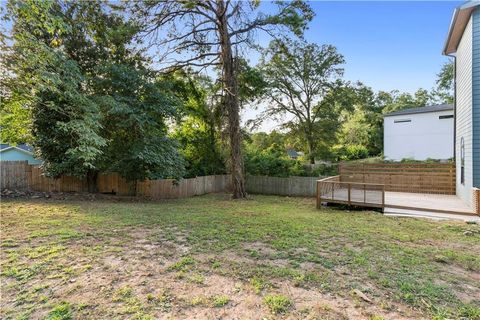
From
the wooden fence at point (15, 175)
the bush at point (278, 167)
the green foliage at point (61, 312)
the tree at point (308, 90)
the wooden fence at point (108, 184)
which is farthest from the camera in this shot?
the tree at point (308, 90)

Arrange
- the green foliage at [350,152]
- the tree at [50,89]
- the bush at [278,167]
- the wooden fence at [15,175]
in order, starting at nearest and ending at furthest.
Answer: the tree at [50,89]
the wooden fence at [15,175]
the bush at [278,167]
the green foliage at [350,152]

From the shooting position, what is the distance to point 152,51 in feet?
39.4

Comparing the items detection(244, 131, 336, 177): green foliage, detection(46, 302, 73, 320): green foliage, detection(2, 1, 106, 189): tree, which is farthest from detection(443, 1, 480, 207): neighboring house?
detection(2, 1, 106, 189): tree

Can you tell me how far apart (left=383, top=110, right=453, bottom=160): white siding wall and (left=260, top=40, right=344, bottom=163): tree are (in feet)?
17.8

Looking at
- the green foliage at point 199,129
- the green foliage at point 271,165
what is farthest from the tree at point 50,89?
the green foliage at point 271,165

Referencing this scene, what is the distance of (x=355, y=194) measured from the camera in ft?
31.4

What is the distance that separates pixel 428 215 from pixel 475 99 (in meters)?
3.85

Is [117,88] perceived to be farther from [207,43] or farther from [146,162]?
[207,43]

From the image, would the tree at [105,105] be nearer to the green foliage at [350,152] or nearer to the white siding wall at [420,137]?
the white siding wall at [420,137]

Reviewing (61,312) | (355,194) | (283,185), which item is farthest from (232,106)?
(61,312)

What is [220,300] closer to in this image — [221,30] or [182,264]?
[182,264]

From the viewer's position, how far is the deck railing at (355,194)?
8875mm

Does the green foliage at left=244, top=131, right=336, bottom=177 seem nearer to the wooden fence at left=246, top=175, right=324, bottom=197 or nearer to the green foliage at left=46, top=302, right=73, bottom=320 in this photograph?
the wooden fence at left=246, top=175, right=324, bottom=197

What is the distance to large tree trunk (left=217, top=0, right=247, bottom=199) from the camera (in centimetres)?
1200
